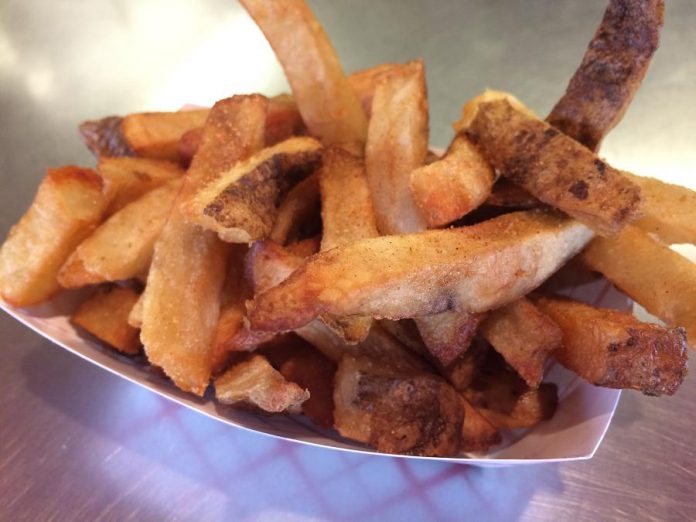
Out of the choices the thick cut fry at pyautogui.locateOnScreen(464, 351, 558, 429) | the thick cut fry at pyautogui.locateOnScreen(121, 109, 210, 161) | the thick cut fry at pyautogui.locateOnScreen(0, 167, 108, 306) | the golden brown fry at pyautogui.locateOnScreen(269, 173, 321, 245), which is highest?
the thick cut fry at pyautogui.locateOnScreen(121, 109, 210, 161)

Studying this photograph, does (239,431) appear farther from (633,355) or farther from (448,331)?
(633,355)

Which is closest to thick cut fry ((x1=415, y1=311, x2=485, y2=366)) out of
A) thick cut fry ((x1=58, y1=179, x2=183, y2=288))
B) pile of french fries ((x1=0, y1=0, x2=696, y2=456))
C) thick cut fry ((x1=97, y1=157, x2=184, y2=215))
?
pile of french fries ((x1=0, y1=0, x2=696, y2=456))

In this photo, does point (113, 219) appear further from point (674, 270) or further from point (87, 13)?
point (87, 13)

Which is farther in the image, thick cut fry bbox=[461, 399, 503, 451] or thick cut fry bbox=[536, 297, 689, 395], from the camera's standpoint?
thick cut fry bbox=[461, 399, 503, 451]

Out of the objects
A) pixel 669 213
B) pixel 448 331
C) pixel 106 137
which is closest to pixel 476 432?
pixel 448 331

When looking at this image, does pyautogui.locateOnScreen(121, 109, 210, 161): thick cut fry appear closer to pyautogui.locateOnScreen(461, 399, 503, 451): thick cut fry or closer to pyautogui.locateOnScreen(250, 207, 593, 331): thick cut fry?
pyautogui.locateOnScreen(250, 207, 593, 331): thick cut fry

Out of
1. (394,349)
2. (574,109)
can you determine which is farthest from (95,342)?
(574,109)
